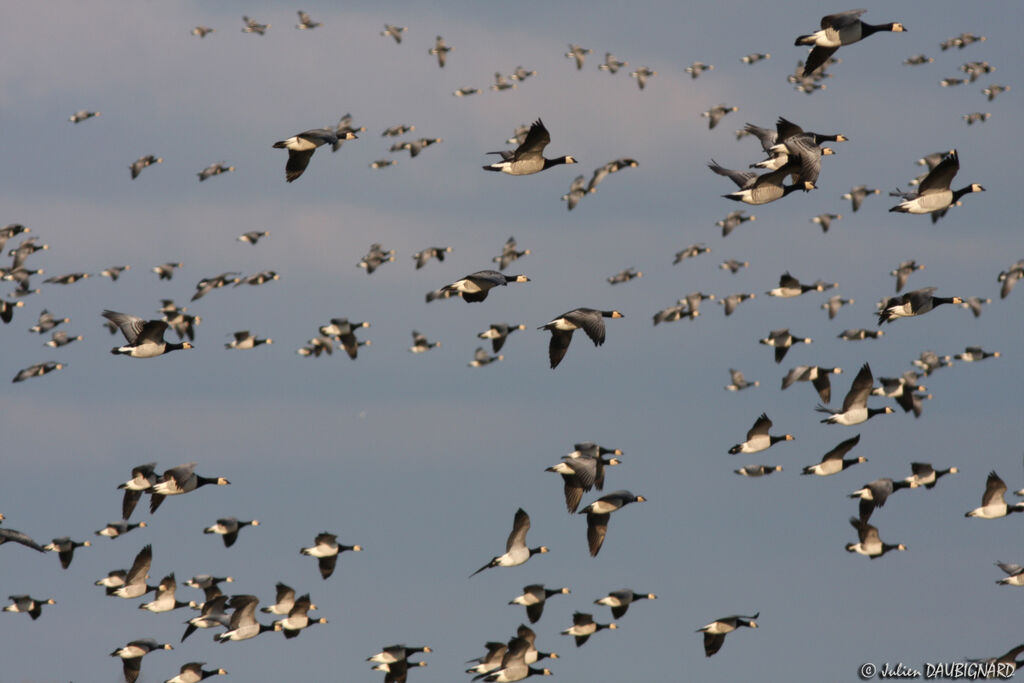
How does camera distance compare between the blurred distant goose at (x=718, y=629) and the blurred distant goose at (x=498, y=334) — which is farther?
the blurred distant goose at (x=498, y=334)

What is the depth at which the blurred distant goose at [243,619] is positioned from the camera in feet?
143

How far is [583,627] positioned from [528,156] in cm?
1420

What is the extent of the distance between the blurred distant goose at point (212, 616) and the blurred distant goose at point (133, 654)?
120 centimetres

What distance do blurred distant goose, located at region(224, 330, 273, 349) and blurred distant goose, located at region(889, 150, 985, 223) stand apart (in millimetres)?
30963

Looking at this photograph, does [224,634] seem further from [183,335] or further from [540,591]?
[183,335]

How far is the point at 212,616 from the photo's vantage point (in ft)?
147

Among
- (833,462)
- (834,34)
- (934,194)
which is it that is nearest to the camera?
(834,34)

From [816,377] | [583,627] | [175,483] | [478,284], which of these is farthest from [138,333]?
[816,377]

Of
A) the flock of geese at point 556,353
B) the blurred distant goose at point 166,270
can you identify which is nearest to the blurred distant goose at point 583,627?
the flock of geese at point 556,353

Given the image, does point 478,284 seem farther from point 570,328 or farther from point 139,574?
point 139,574

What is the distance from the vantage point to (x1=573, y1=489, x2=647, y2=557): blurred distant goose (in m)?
38.7

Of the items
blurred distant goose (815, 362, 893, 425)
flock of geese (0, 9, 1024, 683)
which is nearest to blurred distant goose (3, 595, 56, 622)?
flock of geese (0, 9, 1024, 683)

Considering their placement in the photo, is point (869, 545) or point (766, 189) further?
point (869, 545)

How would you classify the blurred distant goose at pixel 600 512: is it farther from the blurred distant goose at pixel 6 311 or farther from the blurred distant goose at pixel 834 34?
the blurred distant goose at pixel 6 311
